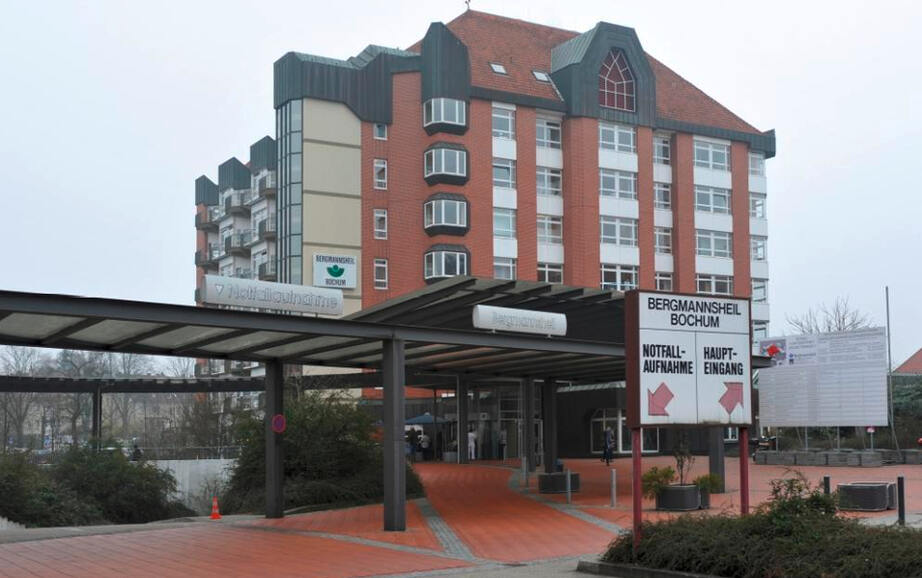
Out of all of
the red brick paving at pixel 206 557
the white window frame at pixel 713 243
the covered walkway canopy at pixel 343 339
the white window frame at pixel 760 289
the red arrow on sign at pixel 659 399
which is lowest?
the red brick paving at pixel 206 557

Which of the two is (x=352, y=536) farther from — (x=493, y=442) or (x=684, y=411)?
(x=493, y=442)

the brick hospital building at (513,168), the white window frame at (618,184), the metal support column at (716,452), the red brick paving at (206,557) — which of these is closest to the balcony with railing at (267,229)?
the brick hospital building at (513,168)

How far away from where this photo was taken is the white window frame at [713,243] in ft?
223

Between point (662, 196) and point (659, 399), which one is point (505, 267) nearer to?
point (662, 196)

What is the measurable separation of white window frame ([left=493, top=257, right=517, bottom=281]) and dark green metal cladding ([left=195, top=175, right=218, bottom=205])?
115ft

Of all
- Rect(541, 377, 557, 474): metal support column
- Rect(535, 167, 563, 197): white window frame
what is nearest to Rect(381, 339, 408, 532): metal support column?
Rect(541, 377, 557, 474): metal support column

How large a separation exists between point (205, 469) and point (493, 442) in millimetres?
14556

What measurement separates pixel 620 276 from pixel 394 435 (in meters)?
46.0

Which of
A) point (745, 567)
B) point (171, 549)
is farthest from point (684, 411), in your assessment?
point (171, 549)

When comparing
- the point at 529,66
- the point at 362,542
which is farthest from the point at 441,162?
the point at 362,542

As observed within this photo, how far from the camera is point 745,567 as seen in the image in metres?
12.0

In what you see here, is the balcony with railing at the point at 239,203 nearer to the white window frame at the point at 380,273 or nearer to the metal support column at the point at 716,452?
the white window frame at the point at 380,273

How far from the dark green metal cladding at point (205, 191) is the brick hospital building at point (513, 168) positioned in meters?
17.7

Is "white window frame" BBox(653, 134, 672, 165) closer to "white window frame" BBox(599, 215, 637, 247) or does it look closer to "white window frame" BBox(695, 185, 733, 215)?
"white window frame" BBox(695, 185, 733, 215)
